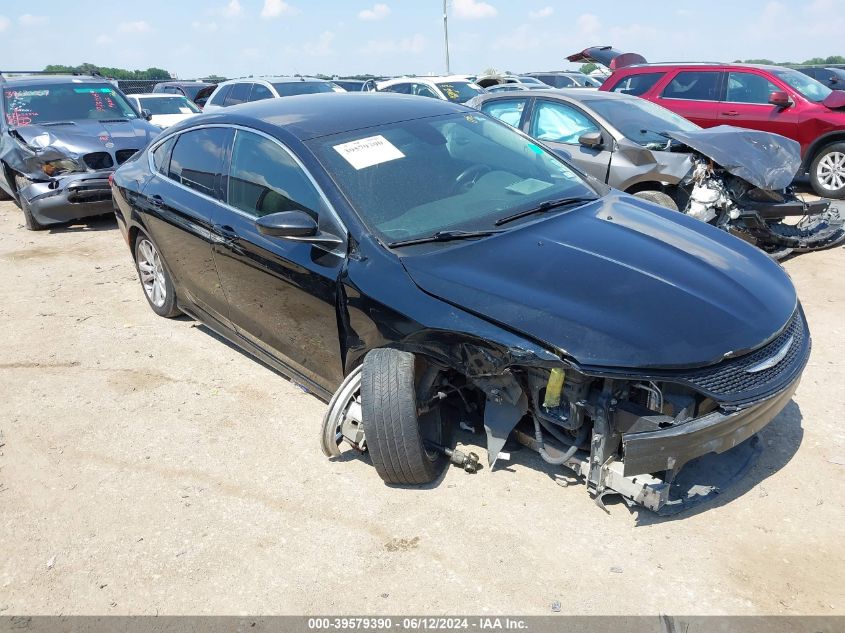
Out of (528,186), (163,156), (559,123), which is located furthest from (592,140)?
(163,156)

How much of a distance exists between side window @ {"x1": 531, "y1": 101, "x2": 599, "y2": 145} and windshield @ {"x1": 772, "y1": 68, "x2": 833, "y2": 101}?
13.0 ft

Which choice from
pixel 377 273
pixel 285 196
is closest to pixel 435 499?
pixel 377 273

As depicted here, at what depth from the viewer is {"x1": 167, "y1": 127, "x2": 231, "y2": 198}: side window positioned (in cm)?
420

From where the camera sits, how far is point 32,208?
841 cm

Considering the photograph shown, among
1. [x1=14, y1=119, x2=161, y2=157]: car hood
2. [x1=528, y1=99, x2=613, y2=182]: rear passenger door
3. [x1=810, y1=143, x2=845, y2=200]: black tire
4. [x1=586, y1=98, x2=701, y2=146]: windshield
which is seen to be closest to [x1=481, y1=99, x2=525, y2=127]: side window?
[x1=528, y1=99, x2=613, y2=182]: rear passenger door

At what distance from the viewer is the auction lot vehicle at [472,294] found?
2678 millimetres

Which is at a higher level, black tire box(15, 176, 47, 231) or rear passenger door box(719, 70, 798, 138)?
rear passenger door box(719, 70, 798, 138)

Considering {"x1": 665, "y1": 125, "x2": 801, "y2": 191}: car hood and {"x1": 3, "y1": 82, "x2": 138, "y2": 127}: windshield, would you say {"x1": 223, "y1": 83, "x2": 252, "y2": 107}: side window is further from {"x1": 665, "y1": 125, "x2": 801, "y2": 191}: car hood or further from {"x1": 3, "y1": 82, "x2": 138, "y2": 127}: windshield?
{"x1": 665, "y1": 125, "x2": 801, "y2": 191}: car hood

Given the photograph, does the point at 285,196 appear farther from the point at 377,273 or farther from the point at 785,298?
the point at 785,298

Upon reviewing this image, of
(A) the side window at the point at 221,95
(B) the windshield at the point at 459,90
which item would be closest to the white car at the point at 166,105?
(A) the side window at the point at 221,95

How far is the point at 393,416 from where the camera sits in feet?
10.00

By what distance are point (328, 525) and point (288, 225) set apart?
4.63ft

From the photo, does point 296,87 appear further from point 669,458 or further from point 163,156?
point 669,458

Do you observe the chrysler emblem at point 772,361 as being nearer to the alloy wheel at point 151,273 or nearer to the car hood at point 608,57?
the alloy wheel at point 151,273
